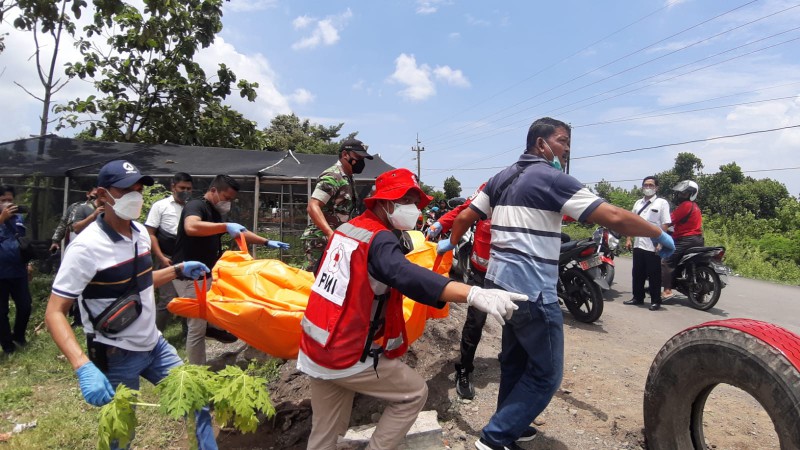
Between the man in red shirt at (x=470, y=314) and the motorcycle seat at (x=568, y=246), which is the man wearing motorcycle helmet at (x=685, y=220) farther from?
the man in red shirt at (x=470, y=314)

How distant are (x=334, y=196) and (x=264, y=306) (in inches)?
44.1

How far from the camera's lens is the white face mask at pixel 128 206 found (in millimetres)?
2316

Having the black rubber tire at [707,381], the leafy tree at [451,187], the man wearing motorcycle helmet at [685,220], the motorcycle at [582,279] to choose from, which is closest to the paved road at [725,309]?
the motorcycle at [582,279]

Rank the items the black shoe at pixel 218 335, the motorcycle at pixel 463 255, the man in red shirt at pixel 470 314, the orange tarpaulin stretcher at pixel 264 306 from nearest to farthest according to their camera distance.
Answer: the orange tarpaulin stretcher at pixel 264 306 → the man in red shirt at pixel 470 314 → the black shoe at pixel 218 335 → the motorcycle at pixel 463 255

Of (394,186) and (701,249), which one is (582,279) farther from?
(394,186)

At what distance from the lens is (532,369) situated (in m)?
2.53

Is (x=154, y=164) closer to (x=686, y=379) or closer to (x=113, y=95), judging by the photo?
(x=113, y=95)

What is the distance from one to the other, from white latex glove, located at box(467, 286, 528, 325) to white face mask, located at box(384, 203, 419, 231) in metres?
0.52

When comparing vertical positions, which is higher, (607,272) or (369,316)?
(369,316)


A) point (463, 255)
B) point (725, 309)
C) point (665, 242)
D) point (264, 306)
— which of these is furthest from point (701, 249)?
point (264, 306)

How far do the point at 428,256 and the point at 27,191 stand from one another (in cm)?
975

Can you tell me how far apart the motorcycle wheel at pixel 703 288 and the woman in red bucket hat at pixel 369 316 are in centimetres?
592

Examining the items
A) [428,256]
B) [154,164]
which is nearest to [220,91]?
[154,164]

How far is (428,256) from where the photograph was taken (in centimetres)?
359
